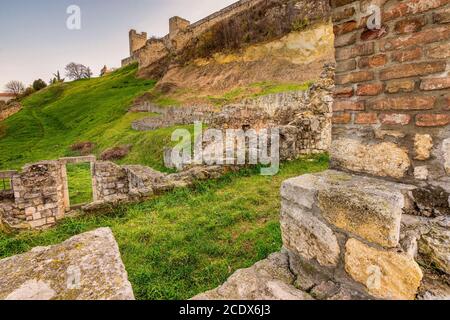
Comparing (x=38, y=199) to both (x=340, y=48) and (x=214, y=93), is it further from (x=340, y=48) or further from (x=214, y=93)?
(x=214, y=93)

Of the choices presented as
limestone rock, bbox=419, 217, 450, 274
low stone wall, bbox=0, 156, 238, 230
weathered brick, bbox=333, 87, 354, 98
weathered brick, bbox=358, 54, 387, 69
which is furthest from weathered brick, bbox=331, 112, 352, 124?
low stone wall, bbox=0, 156, 238, 230

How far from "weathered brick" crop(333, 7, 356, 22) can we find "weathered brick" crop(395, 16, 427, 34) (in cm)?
37

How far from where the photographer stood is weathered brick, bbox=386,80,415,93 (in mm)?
1669

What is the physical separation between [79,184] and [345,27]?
13676 mm

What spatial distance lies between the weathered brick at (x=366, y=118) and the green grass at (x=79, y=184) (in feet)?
35.9

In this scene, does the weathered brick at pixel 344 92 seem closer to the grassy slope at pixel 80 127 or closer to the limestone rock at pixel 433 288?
the limestone rock at pixel 433 288

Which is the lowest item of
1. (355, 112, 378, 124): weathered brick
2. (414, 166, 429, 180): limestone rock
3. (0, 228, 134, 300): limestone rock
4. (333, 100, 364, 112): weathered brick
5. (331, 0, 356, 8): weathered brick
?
(0, 228, 134, 300): limestone rock

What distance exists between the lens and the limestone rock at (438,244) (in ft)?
4.68

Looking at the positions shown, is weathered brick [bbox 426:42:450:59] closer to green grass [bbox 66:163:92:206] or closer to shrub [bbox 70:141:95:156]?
green grass [bbox 66:163:92:206]

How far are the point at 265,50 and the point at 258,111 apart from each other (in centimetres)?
1971

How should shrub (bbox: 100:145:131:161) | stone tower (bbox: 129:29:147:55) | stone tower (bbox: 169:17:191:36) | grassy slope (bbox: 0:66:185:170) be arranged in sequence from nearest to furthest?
1. shrub (bbox: 100:145:131:161)
2. grassy slope (bbox: 0:66:185:170)
3. stone tower (bbox: 169:17:191:36)
4. stone tower (bbox: 129:29:147:55)

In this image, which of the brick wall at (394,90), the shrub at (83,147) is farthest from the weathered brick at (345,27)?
the shrub at (83,147)
